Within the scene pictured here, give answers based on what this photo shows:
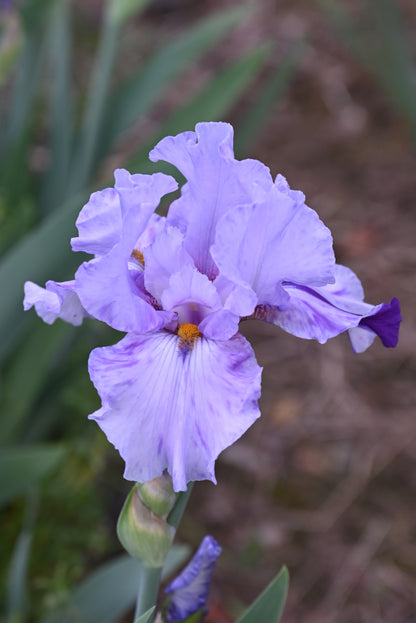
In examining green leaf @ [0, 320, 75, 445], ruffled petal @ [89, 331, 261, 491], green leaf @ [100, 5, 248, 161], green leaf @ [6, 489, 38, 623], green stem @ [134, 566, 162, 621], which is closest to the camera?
ruffled petal @ [89, 331, 261, 491]

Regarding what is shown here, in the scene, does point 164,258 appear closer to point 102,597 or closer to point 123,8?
point 102,597

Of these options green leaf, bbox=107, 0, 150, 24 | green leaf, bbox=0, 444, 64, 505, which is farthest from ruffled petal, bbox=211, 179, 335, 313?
green leaf, bbox=107, 0, 150, 24

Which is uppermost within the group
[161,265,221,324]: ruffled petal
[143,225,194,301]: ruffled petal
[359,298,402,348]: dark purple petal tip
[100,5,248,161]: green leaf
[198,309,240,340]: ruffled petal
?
[100,5,248,161]: green leaf

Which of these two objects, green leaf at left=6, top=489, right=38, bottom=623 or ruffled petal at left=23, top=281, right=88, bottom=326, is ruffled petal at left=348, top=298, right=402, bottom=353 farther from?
green leaf at left=6, top=489, right=38, bottom=623

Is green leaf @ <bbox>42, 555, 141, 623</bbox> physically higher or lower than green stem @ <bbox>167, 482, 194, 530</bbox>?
lower

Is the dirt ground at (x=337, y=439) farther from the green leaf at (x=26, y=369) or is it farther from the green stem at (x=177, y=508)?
the green stem at (x=177, y=508)

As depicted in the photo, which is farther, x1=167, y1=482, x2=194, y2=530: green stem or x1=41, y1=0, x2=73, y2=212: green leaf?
x1=41, y1=0, x2=73, y2=212: green leaf

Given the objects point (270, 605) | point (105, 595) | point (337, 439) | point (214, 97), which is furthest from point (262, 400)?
point (270, 605)

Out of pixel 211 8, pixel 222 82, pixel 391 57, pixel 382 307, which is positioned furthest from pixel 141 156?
pixel 211 8

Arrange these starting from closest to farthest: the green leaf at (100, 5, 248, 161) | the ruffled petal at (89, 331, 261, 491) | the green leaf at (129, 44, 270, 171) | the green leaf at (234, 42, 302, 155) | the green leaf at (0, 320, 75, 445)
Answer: the ruffled petal at (89, 331, 261, 491) < the green leaf at (0, 320, 75, 445) < the green leaf at (129, 44, 270, 171) < the green leaf at (100, 5, 248, 161) < the green leaf at (234, 42, 302, 155)
